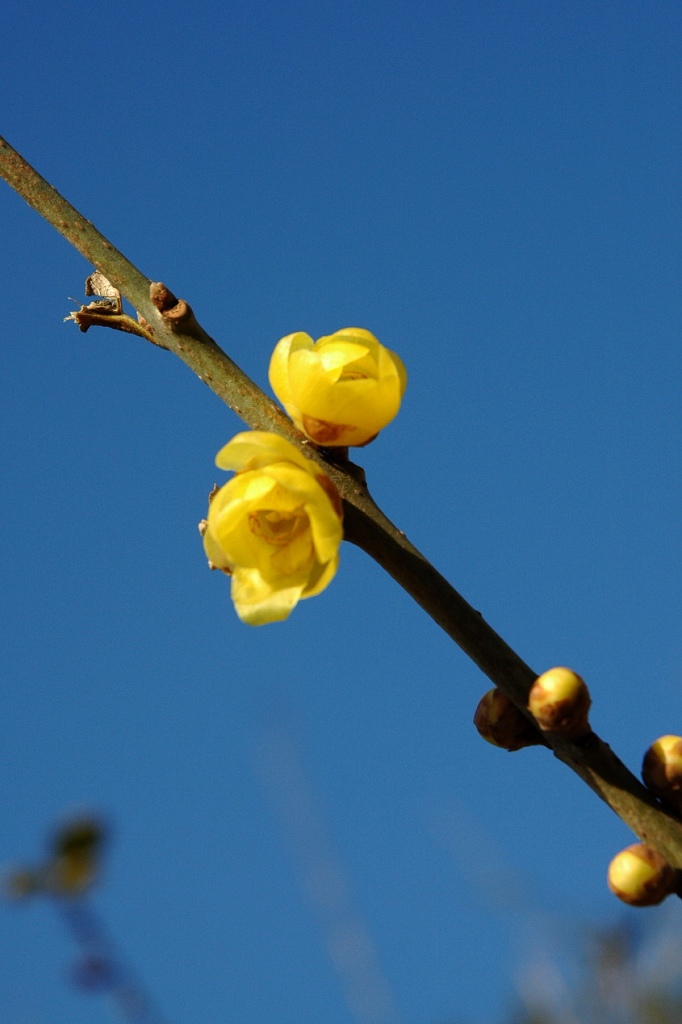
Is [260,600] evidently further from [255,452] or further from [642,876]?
[642,876]

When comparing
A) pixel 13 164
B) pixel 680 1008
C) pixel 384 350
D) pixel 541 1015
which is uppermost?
pixel 13 164

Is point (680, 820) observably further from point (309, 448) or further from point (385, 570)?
point (309, 448)

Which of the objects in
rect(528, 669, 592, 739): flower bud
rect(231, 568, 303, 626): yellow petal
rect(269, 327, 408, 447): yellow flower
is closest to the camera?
rect(528, 669, 592, 739): flower bud

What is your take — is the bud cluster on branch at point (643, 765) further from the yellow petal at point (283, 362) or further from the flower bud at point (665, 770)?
the yellow petal at point (283, 362)

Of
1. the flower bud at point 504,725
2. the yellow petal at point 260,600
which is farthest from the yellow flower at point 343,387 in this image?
the flower bud at point 504,725

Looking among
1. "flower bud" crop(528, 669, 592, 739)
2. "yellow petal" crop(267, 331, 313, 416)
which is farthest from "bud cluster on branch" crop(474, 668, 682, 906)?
"yellow petal" crop(267, 331, 313, 416)

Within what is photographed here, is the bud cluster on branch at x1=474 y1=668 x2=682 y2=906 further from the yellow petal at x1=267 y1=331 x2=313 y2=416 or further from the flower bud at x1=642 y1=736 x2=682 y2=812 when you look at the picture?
the yellow petal at x1=267 y1=331 x2=313 y2=416

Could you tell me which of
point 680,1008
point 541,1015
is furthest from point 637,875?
point 680,1008
